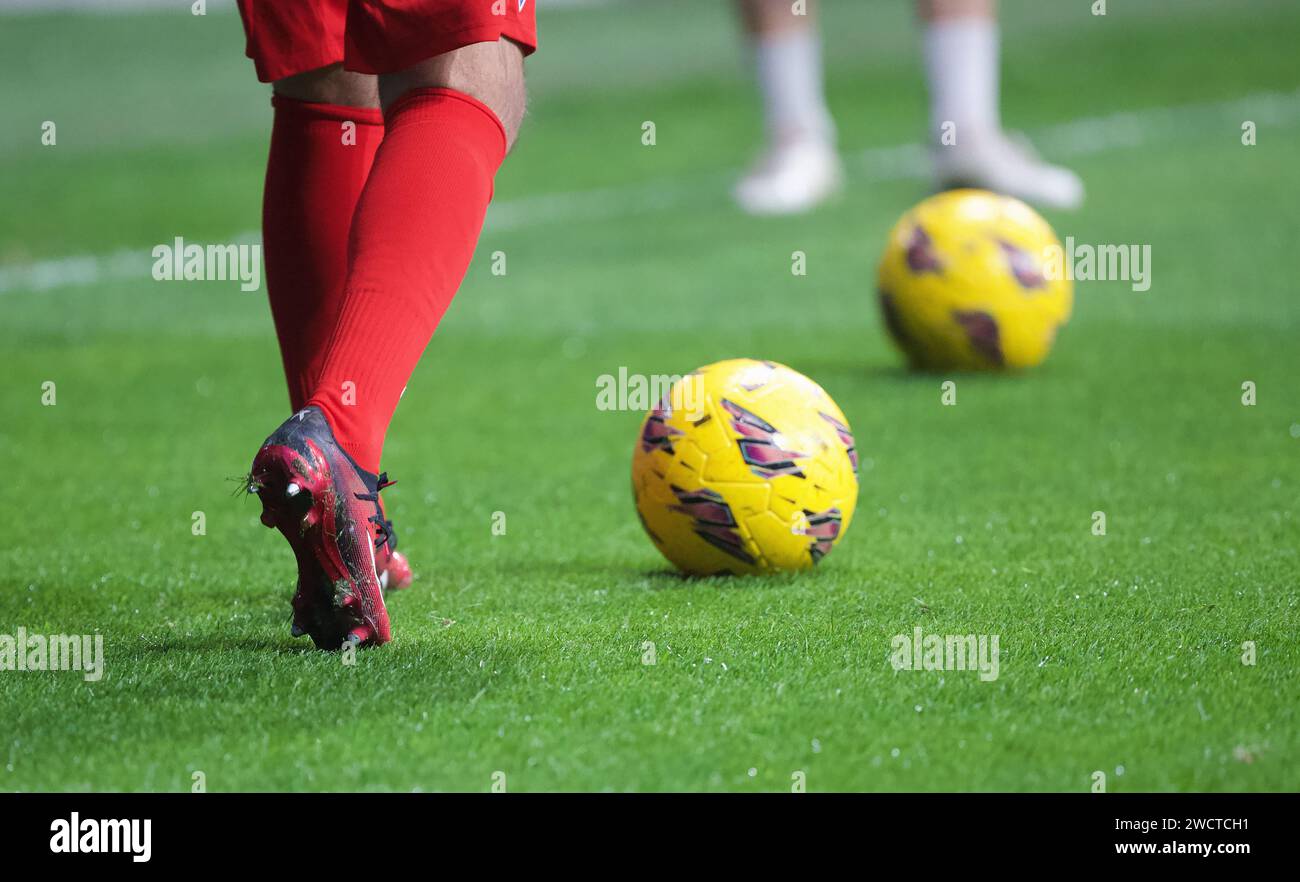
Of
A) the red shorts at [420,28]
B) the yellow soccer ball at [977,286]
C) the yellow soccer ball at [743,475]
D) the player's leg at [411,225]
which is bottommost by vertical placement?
the yellow soccer ball at [743,475]

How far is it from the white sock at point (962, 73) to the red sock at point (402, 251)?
7.82 meters

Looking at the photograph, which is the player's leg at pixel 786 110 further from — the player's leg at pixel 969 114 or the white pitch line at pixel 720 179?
the player's leg at pixel 969 114

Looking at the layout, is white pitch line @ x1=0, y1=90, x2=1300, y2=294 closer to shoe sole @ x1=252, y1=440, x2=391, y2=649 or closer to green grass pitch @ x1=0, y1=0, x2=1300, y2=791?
green grass pitch @ x1=0, y1=0, x2=1300, y2=791

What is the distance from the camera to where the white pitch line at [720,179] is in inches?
383

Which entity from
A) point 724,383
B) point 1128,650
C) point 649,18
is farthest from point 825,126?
point 649,18

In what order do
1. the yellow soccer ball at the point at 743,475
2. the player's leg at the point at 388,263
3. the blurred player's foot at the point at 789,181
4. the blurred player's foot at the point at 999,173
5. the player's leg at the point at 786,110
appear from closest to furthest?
the player's leg at the point at 388,263
the yellow soccer ball at the point at 743,475
the blurred player's foot at the point at 999,173
the player's leg at the point at 786,110
the blurred player's foot at the point at 789,181

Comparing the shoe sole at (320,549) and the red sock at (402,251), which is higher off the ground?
the red sock at (402,251)

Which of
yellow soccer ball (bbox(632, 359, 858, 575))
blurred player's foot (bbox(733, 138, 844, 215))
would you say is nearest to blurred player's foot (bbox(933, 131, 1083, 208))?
blurred player's foot (bbox(733, 138, 844, 215))

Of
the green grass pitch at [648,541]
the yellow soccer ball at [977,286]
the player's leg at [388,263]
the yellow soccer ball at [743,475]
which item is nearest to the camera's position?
the green grass pitch at [648,541]

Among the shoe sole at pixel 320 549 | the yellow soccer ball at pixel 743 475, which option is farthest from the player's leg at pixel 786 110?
the shoe sole at pixel 320 549

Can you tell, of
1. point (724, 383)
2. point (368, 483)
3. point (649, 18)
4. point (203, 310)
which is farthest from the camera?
point (649, 18)

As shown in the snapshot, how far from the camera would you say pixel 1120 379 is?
229 inches

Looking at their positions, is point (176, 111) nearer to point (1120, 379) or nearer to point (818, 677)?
point (1120, 379)
